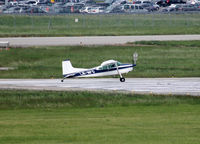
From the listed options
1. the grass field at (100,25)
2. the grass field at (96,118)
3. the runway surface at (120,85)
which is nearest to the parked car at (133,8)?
the grass field at (100,25)

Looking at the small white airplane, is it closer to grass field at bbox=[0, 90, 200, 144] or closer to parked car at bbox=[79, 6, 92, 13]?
grass field at bbox=[0, 90, 200, 144]

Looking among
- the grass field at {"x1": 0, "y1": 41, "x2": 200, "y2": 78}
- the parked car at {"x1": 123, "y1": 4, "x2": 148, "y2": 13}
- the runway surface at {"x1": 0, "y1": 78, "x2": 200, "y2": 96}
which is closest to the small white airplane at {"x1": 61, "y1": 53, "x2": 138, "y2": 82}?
the runway surface at {"x1": 0, "y1": 78, "x2": 200, "y2": 96}

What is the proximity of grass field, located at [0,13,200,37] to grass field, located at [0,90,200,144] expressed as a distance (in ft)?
125

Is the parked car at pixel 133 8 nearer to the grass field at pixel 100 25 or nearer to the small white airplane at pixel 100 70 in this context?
the grass field at pixel 100 25

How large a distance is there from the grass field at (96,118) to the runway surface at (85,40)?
26.1 metres

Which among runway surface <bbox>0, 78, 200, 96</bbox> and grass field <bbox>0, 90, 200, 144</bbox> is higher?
grass field <bbox>0, 90, 200, 144</bbox>

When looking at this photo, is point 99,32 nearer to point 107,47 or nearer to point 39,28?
point 39,28

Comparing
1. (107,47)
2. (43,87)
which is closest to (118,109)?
(43,87)

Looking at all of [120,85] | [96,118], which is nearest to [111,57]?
[120,85]

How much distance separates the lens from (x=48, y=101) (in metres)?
28.4

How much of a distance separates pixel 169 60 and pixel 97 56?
655cm

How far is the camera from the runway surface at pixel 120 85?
31.9m

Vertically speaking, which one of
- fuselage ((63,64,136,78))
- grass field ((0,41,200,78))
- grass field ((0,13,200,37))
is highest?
fuselage ((63,64,136,78))

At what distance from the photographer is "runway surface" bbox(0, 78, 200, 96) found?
1255 inches
